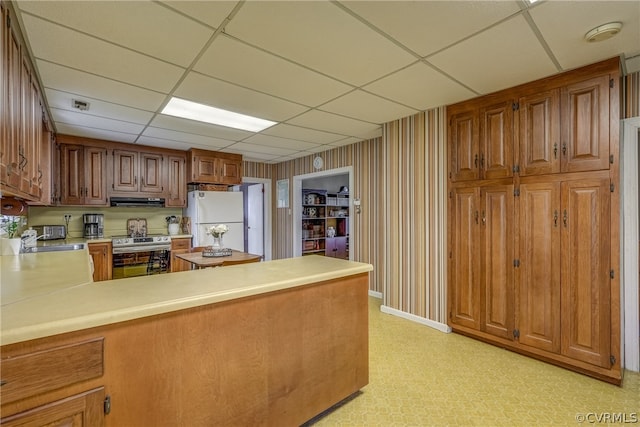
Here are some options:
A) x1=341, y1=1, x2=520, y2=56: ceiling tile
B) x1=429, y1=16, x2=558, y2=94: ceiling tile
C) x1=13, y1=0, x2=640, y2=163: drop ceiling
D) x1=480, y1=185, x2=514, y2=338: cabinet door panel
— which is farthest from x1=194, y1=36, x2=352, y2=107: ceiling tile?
x1=480, y1=185, x2=514, y2=338: cabinet door panel

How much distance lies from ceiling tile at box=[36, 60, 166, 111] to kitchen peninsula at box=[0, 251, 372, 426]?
144 cm

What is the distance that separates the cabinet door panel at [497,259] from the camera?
264 cm

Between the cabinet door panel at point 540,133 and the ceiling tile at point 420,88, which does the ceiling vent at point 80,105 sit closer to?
the ceiling tile at point 420,88

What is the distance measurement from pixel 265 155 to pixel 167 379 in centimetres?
476

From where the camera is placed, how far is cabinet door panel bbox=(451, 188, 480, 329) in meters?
2.86

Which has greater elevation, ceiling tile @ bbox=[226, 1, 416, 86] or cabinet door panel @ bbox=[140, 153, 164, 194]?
ceiling tile @ bbox=[226, 1, 416, 86]

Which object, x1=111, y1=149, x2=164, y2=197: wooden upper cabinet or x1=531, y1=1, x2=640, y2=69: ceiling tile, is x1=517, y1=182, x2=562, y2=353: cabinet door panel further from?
x1=111, y1=149, x2=164, y2=197: wooden upper cabinet

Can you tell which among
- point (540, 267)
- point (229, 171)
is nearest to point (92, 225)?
point (229, 171)

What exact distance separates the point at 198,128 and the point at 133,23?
6.92ft

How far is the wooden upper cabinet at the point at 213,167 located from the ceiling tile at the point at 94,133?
36.7 inches

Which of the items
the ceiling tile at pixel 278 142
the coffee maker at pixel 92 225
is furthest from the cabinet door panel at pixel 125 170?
the ceiling tile at pixel 278 142

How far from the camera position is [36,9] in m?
1.56

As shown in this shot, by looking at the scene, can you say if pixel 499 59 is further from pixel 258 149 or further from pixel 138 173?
pixel 138 173

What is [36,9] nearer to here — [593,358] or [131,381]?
[131,381]
